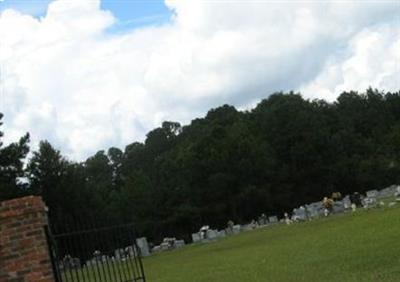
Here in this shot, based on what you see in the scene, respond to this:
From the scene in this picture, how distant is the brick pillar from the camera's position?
402 inches

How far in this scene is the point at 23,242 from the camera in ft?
33.6

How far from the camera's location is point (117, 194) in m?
83.1

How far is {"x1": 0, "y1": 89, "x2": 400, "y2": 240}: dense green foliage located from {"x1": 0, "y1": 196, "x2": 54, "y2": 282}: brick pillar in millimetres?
50528

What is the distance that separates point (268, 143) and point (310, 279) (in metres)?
73.0

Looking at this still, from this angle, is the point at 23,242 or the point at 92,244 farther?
the point at 92,244

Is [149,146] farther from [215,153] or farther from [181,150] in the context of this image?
[215,153]

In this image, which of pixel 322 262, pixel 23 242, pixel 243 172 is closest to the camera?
pixel 23 242

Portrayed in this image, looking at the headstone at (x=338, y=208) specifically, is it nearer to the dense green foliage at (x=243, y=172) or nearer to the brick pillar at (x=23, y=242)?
the dense green foliage at (x=243, y=172)

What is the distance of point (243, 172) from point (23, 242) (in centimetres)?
7081

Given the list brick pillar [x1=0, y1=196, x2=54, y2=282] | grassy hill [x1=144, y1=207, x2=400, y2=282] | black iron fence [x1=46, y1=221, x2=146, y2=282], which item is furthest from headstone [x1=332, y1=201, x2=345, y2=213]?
brick pillar [x1=0, y1=196, x2=54, y2=282]

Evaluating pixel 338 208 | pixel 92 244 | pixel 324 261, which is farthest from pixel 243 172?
pixel 92 244

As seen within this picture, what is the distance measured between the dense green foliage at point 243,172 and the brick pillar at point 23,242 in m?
50.5

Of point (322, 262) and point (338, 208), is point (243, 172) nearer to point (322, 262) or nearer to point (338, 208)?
point (338, 208)

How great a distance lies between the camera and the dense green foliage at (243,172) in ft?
220
